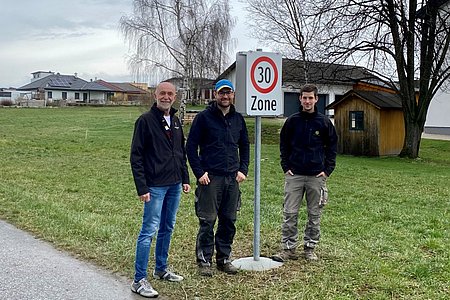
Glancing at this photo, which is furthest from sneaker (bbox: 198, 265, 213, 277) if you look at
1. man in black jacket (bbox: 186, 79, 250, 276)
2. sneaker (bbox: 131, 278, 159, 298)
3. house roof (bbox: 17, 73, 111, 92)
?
house roof (bbox: 17, 73, 111, 92)

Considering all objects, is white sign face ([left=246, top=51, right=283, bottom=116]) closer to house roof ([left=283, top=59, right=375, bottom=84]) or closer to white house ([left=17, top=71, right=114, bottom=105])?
house roof ([left=283, top=59, right=375, bottom=84])

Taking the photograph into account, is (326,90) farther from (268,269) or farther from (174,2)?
(268,269)

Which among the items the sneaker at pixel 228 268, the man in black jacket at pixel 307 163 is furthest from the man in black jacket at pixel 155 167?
the man in black jacket at pixel 307 163

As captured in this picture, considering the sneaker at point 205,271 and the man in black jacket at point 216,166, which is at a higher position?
the man in black jacket at point 216,166

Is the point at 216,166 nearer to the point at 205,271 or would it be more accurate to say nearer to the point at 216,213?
the point at 216,213

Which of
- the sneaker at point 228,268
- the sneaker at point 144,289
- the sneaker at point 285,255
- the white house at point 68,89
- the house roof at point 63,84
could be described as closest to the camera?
the sneaker at point 144,289

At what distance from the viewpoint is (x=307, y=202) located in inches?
236

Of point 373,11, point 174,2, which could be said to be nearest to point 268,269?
point 373,11

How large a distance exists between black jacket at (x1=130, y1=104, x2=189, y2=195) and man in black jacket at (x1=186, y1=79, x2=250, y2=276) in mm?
295

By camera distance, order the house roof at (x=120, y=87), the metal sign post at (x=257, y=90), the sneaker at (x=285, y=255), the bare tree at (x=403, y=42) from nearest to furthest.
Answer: the metal sign post at (x=257, y=90), the sneaker at (x=285, y=255), the bare tree at (x=403, y=42), the house roof at (x=120, y=87)

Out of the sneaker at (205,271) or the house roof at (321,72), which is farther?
the house roof at (321,72)

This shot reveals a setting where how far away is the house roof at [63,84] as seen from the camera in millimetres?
90881

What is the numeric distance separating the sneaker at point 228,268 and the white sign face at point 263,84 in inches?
61.6

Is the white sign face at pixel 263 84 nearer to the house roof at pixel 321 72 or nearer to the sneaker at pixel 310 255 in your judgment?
the sneaker at pixel 310 255
